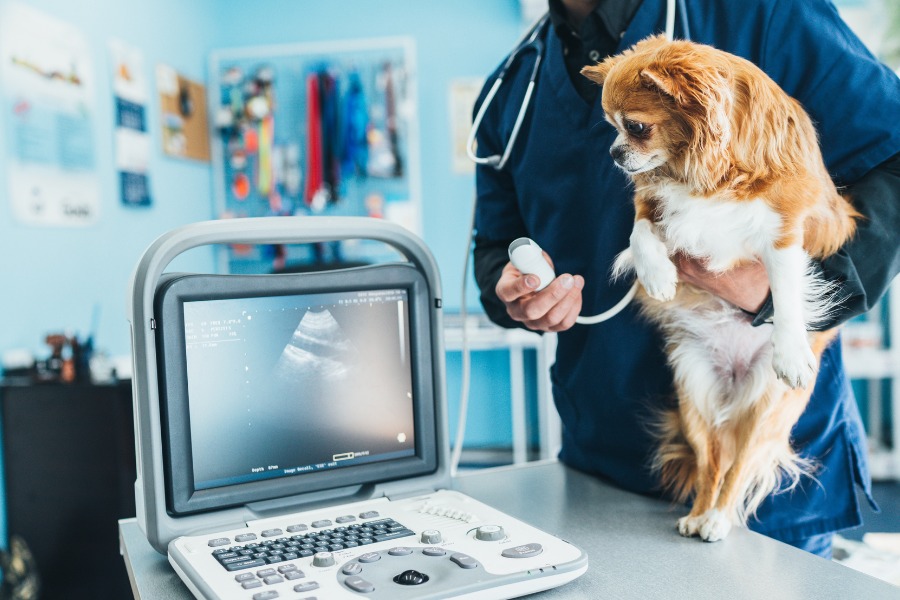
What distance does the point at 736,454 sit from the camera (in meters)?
1.09

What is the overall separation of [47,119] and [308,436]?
2639 millimetres

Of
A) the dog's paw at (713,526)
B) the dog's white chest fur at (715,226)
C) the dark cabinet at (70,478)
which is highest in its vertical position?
the dog's white chest fur at (715,226)

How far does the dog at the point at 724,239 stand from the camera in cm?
84

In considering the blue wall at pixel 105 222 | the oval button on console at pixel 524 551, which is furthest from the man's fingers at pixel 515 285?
the blue wall at pixel 105 222

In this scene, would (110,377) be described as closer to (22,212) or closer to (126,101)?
(22,212)

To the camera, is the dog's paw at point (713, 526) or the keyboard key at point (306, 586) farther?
the dog's paw at point (713, 526)

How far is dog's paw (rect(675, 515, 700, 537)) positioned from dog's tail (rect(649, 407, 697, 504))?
13 centimetres

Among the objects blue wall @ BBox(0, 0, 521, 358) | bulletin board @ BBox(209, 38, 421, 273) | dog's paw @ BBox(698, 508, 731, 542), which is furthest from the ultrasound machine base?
bulletin board @ BBox(209, 38, 421, 273)

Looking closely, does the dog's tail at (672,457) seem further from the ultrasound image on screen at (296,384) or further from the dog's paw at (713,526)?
the ultrasound image on screen at (296,384)

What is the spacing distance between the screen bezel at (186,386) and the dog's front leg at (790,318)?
1.54 ft

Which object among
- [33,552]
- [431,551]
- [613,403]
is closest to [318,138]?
[33,552]

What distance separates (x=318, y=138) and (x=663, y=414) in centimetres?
359

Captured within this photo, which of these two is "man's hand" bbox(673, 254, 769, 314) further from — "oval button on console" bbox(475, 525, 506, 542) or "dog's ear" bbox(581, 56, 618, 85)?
"oval button on console" bbox(475, 525, 506, 542)

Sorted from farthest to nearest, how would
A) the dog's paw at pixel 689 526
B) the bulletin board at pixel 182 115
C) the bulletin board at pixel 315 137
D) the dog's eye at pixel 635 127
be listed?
1. the bulletin board at pixel 315 137
2. the bulletin board at pixel 182 115
3. the dog's paw at pixel 689 526
4. the dog's eye at pixel 635 127
